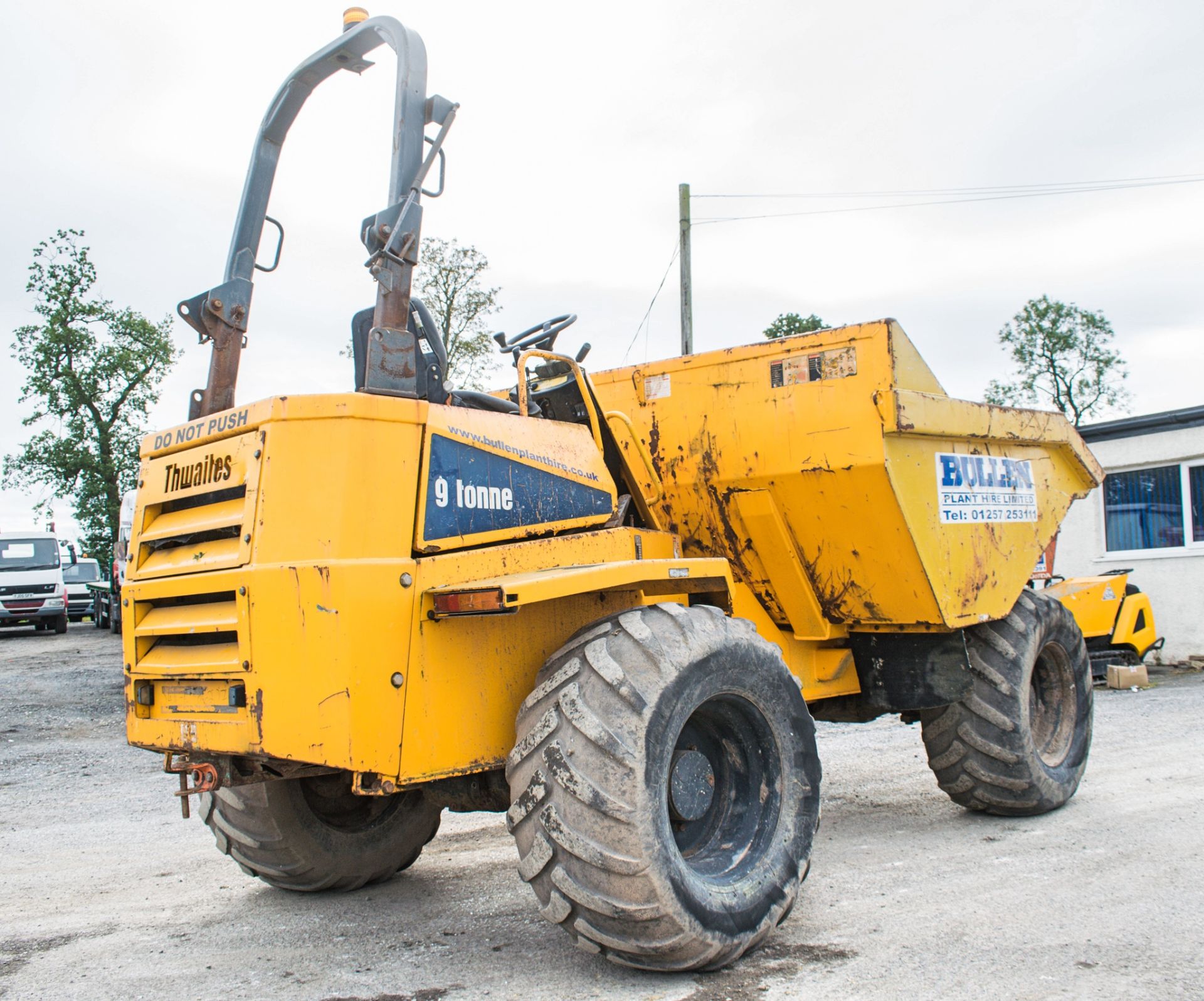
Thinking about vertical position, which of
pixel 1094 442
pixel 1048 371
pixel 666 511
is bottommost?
pixel 666 511

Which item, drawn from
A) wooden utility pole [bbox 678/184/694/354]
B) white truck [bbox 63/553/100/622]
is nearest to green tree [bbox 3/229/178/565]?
white truck [bbox 63/553/100/622]

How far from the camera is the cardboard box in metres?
12.8

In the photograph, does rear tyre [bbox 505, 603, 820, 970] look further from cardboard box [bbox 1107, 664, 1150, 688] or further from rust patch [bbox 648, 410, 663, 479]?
cardboard box [bbox 1107, 664, 1150, 688]

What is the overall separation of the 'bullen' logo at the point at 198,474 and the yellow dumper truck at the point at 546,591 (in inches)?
0.6

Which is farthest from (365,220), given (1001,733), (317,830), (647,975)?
(1001,733)

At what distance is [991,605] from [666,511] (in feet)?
6.01

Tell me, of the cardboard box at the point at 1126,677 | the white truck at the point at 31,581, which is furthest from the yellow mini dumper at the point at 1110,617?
the white truck at the point at 31,581

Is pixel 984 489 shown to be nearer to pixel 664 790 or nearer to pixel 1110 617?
pixel 664 790

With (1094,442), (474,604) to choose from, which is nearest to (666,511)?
(474,604)

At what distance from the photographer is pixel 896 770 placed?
311 inches

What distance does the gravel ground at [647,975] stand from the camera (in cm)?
376

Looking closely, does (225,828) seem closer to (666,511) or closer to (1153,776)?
(666,511)

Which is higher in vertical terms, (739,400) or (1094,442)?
(1094,442)

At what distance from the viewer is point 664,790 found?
12.3 ft
